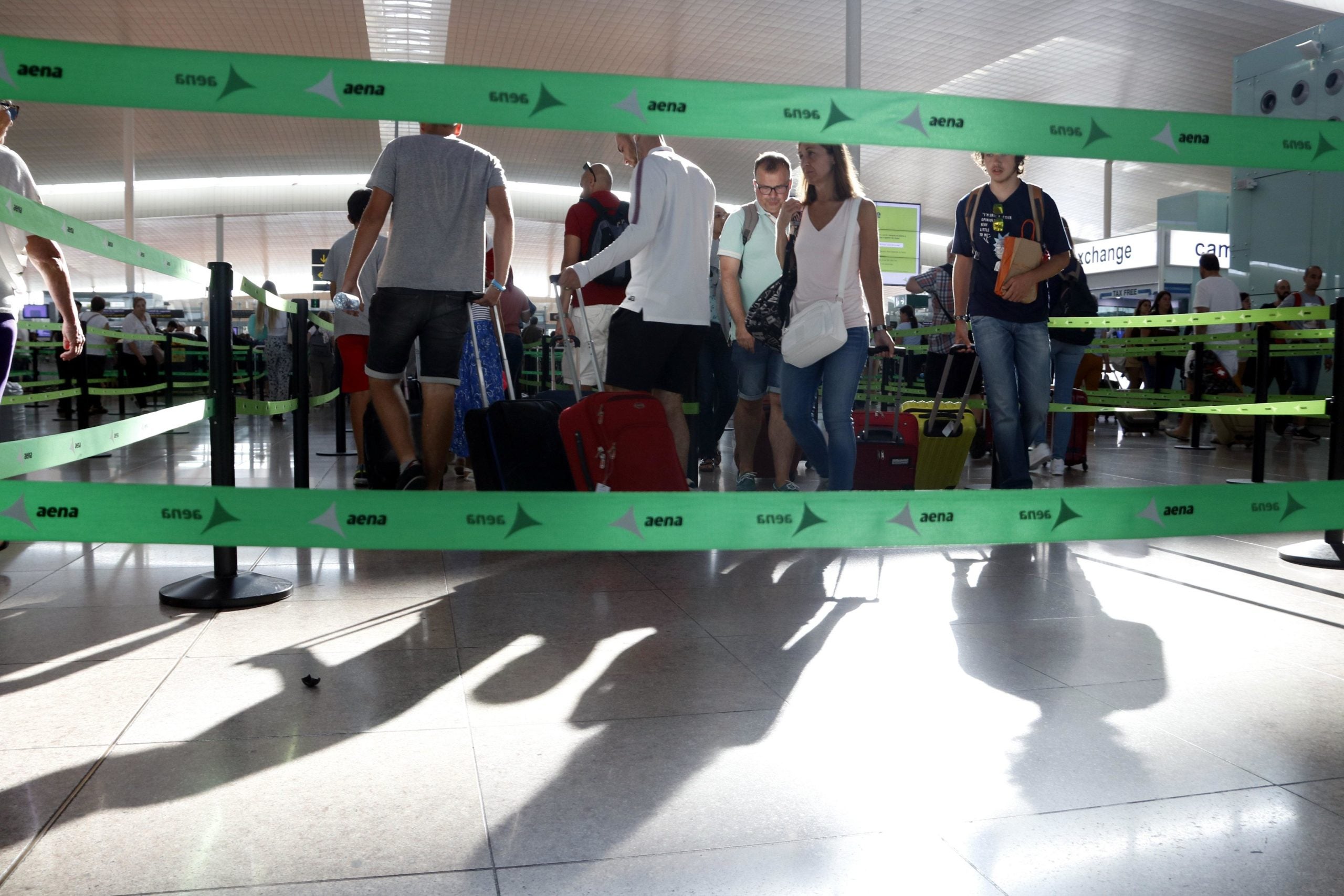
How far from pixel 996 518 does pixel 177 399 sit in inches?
782

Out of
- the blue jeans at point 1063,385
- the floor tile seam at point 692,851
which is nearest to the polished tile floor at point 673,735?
the floor tile seam at point 692,851

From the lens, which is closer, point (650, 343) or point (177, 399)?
point (650, 343)

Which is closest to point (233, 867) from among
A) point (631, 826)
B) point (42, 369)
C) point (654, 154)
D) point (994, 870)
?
point (631, 826)

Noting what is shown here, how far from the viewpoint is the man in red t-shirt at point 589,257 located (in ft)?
17.0

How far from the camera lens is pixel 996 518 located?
2.27 meters

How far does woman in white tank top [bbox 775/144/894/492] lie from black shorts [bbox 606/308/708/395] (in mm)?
438

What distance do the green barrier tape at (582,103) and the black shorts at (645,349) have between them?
1.84 meters

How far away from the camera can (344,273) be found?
535 cm

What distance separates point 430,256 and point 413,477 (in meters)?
0.88

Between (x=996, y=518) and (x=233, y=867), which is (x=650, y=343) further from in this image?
(x=233, y=867)

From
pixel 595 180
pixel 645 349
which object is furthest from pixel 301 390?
pixel 595 180

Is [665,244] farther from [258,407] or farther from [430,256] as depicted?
[258,407]

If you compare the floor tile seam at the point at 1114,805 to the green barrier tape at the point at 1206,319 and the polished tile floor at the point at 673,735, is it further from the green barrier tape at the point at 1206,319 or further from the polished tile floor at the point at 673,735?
the green barrier tape at the point at 1206,319

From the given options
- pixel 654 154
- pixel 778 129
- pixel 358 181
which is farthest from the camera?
pixel 358 181
